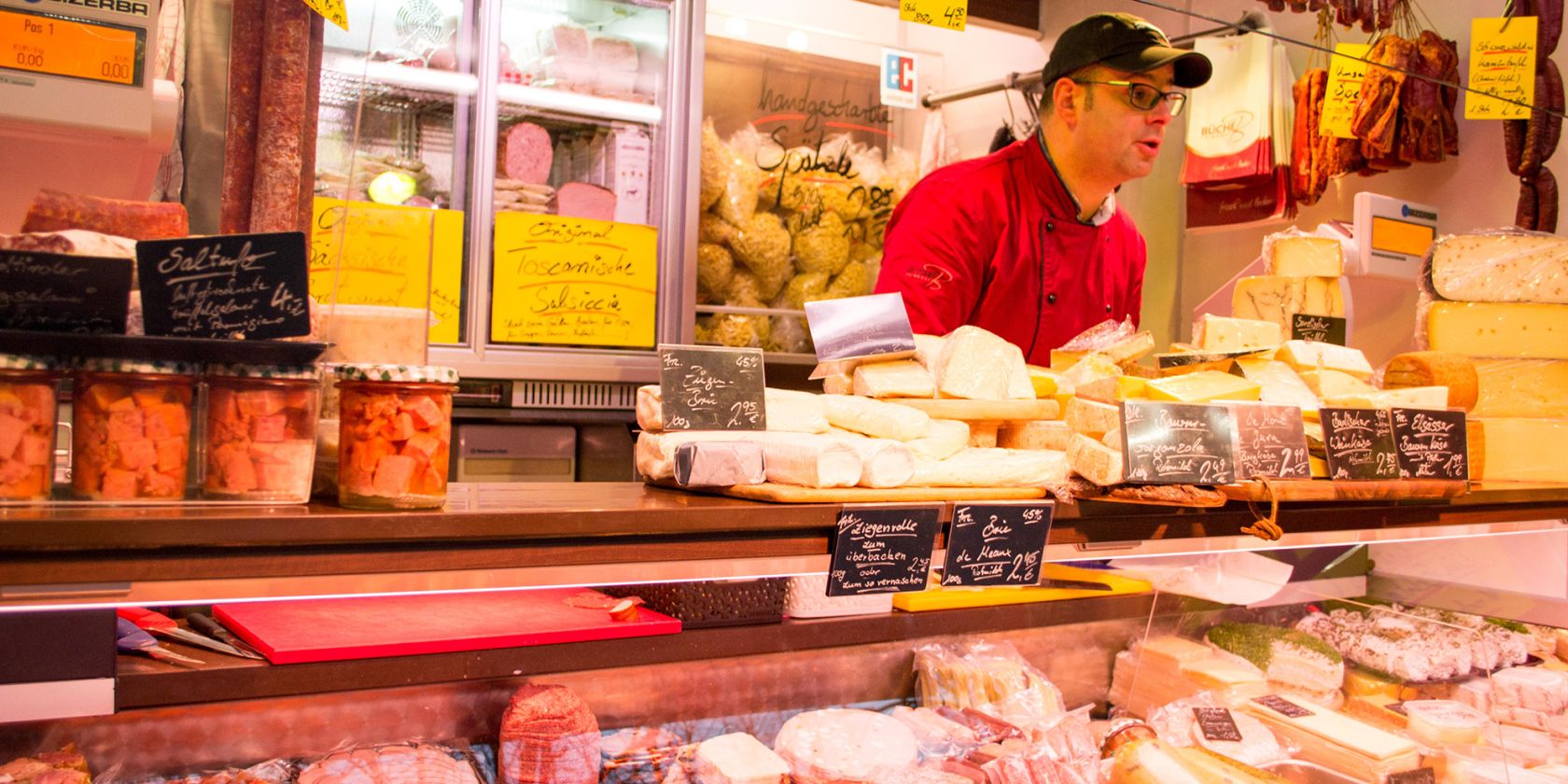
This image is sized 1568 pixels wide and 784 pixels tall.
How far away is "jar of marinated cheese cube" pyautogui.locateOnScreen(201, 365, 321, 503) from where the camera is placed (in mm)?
1208

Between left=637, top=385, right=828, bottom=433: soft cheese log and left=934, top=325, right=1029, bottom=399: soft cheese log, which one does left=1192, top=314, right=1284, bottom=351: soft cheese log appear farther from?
left=637, top=385, right=828, bottom=433: soft cheese log

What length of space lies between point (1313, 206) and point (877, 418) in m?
3.43

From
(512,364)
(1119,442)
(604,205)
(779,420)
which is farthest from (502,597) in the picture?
(604,205)

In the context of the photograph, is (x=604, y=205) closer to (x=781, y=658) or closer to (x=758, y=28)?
(x=758, y=28)

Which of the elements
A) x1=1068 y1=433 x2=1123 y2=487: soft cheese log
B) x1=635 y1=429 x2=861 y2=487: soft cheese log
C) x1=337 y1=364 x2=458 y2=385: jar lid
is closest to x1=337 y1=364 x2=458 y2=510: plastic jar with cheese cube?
x1=337 y1=364 x2=458 y2=385: jar lid

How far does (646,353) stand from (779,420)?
2368 mm

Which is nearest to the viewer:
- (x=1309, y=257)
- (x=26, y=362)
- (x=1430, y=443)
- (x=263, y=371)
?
(x=26, y=362)

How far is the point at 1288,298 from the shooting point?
282 centimetres

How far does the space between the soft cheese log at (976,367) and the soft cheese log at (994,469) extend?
0.20 metres

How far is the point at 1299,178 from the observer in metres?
4.09

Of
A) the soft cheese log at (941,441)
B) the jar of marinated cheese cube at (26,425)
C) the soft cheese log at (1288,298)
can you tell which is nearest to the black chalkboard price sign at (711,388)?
the soft cheese log at (941,441)

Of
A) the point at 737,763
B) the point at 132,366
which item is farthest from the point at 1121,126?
the point at 132,366

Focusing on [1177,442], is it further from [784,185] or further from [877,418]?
[784,185]

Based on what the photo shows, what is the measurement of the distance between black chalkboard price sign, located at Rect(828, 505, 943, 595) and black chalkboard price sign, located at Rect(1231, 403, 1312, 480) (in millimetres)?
613
